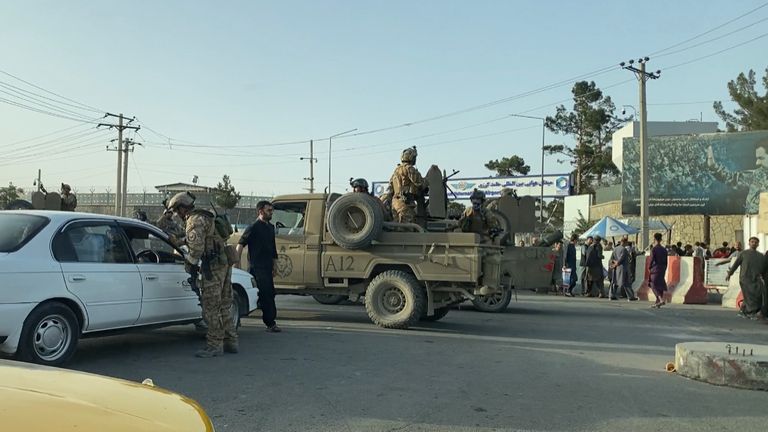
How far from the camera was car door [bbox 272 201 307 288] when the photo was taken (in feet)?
34.6

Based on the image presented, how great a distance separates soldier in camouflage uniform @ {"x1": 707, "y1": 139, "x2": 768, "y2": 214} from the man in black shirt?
97.5ft

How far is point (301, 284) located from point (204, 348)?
3.22 m

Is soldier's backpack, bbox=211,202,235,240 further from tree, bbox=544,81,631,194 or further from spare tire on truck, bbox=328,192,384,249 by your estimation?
tree, bbox=544,81,631,194

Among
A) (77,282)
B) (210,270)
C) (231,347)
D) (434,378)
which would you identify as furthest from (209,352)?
(434,378)

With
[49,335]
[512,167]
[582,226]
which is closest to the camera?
[49,335]

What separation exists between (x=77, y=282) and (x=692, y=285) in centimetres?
1606

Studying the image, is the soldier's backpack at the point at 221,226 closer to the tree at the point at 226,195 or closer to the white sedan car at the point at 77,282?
the white sedan car at the point at 77,282

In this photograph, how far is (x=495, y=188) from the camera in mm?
51344

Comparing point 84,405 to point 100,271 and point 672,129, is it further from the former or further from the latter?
point 672,129

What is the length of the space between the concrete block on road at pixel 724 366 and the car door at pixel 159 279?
565 centimetres

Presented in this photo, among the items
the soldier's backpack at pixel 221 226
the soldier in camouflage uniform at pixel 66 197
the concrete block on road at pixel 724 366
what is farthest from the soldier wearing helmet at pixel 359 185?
the soldier in camouflage uniform at pixel 66 197

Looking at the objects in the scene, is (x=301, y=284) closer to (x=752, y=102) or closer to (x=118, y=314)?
(x=118, y=314)

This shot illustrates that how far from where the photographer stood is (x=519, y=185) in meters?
50.3

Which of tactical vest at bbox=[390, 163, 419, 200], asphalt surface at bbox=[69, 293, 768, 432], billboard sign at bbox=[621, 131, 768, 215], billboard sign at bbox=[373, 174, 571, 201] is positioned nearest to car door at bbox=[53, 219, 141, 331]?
asphalt surface at bbox=[69, 293, 768, 432]
